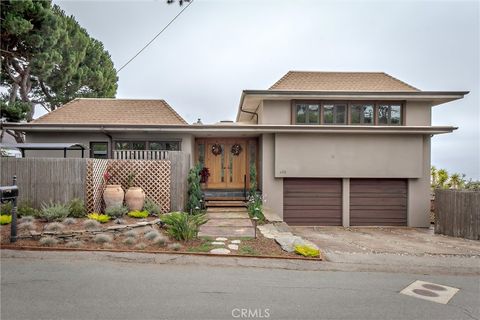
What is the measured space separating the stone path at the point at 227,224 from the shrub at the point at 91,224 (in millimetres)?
2725

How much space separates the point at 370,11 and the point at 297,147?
6.56 m

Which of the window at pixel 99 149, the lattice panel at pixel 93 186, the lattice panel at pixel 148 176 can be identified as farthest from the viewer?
the window at pixel 99 149

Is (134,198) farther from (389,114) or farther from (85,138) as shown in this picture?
(389,114)

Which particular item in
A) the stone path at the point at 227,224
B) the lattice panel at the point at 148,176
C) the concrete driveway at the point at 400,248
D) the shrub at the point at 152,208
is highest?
the lattice panel at the point at 148,176

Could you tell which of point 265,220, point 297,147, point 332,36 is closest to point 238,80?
point 332,36

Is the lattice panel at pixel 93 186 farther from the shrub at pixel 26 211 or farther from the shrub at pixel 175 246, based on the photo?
the shrub at pixel 175 246

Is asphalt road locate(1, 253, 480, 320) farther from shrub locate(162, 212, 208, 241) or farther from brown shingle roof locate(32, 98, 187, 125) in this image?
brown shingle roof locate(32, 98, 187, 125)

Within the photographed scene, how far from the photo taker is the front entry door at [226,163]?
46.4ft

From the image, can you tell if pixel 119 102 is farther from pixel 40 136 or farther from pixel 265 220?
pixel 265 220

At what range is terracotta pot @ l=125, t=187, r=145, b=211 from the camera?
912 cm

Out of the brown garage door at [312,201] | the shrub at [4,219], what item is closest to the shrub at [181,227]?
the shrub at [4,219]

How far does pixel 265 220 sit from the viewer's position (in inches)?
405

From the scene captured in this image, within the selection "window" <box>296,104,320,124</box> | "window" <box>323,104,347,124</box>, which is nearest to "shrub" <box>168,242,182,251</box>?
"window" <box>296,104,320,124</box>

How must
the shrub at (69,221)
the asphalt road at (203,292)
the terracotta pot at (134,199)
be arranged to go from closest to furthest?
the asphalt road at (203,292) → the shrub at (69,221) → the terracotta pot at (134,199)
